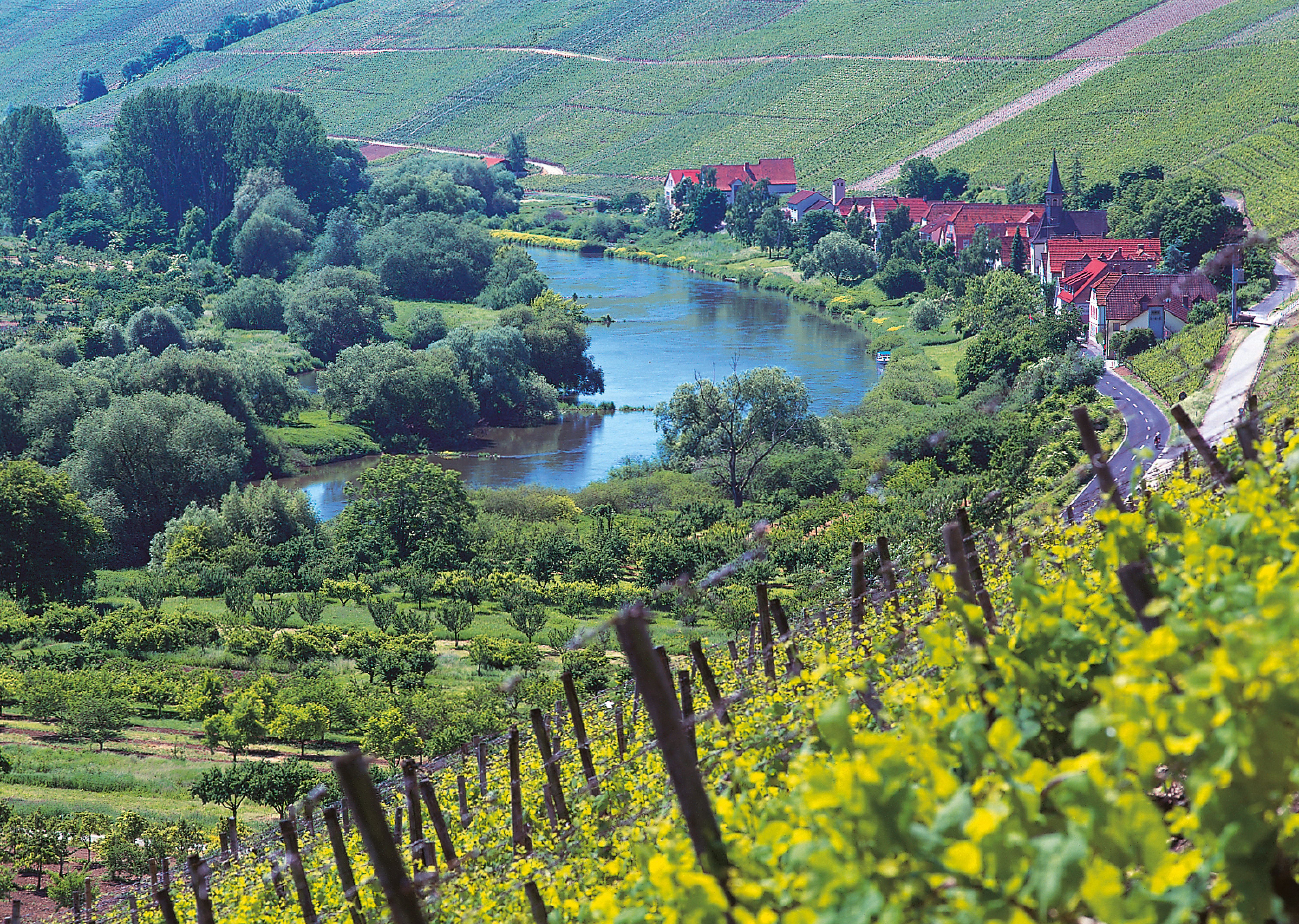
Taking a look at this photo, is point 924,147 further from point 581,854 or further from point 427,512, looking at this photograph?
point 581,854

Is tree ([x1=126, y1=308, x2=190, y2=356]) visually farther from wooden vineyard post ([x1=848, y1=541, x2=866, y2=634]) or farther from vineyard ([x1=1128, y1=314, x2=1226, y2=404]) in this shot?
wooden vineyard post ([x1=848, y1=541, x2=866, y2=634])

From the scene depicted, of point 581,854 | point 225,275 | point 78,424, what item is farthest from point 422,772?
point 225,275

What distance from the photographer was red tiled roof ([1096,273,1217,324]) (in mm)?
43812

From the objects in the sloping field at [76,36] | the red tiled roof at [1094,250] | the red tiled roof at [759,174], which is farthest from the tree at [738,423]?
the sloping field at [76,36]

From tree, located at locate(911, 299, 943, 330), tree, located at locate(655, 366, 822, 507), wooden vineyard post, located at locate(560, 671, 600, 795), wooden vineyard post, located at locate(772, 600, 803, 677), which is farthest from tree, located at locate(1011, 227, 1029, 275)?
wooden vineyard post, located at locate(560, 671, 600, 795)

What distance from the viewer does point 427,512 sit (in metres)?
35.2

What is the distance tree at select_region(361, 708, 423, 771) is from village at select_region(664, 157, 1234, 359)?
64.4 feet

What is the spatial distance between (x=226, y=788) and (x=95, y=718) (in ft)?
13.2

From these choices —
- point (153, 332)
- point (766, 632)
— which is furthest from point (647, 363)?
point (766, 632)

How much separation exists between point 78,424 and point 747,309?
117ft

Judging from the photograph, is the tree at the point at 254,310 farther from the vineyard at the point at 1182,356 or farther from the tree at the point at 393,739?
the tree at the point at 393,739

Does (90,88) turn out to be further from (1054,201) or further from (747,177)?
(1054,201)

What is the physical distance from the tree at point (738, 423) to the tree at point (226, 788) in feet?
78.2

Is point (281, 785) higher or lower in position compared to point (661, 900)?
lower
